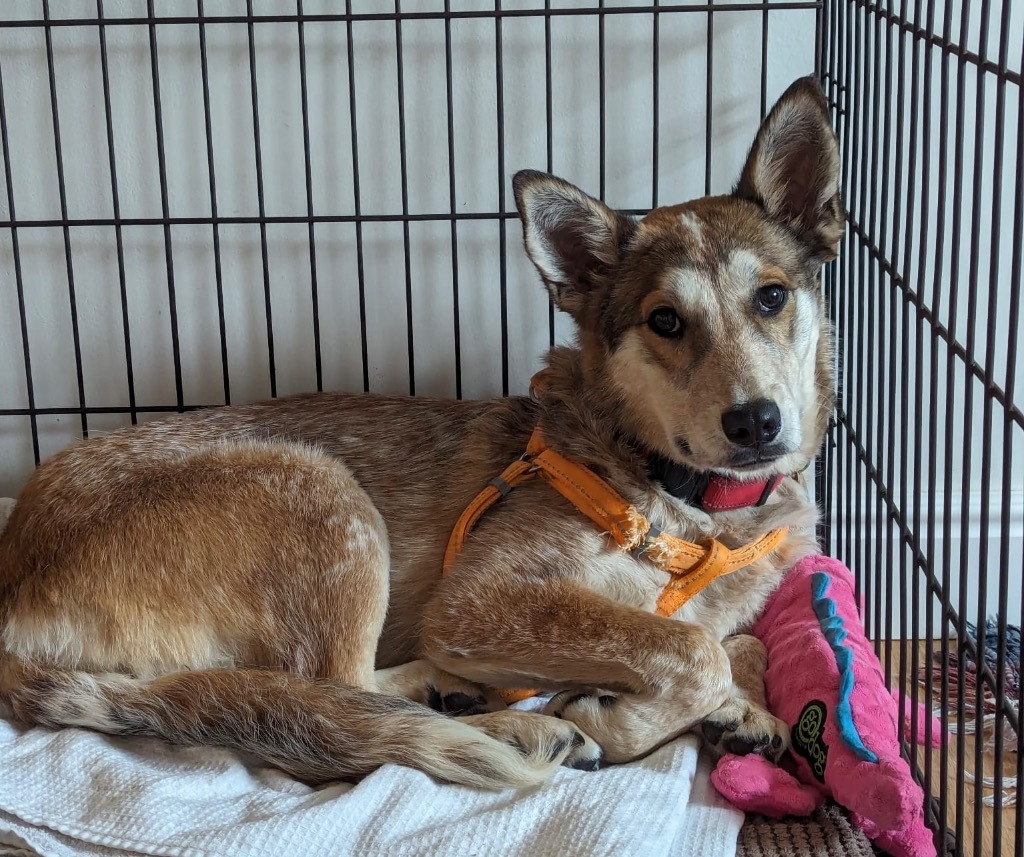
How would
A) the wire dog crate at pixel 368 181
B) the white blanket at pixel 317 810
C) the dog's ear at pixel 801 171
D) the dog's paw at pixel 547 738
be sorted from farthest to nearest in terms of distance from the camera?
1. the wire dog crate at pixel 368 181
2. the dog's ear at pixel 801 171
3. the dog's paw at pixel 547 738
4. the white blanket at pixel 317 810

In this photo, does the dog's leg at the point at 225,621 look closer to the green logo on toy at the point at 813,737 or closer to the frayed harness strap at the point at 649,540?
the frayed harness strap at the point at 649,540

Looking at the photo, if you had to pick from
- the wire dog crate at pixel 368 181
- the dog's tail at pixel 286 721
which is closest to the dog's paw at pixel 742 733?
the dog's tail at pixel 286 721

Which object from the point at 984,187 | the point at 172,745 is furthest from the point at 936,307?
the point at 172,745

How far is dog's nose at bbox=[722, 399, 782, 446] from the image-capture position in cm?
196

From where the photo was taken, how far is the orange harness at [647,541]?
2.25 m

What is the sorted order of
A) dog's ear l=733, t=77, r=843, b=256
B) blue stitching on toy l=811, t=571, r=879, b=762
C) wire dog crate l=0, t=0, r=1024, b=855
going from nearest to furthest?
blue stitching on toy l=811, t=571, r=879, b=762 → dog's ear l=733, t=77, r=843, b=256 → wire dog crate l=0, t=0, r=1024, b=855

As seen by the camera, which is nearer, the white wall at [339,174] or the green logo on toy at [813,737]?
the green logo on toy at [813,737]

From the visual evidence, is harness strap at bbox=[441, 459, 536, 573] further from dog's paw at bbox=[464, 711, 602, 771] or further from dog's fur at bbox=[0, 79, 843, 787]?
dog's paw at bbox=[464, 711, 602, 771]

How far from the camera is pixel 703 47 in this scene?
288 centimetres

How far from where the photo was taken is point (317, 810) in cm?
185

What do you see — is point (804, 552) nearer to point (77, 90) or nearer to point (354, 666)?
point (354, 666)

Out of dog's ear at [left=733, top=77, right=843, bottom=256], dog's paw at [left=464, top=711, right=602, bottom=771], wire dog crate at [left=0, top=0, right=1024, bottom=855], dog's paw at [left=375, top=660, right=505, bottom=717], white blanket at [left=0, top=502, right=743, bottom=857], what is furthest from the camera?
wire dog crate at [left=0, top=0, right=1024, bottom=855]

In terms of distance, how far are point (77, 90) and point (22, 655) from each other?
1.62 metres

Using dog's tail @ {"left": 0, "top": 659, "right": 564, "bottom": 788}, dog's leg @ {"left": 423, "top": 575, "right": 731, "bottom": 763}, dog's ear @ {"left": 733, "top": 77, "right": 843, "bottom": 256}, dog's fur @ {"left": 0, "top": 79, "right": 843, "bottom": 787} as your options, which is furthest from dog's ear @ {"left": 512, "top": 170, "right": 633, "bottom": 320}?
dog's tail @ {"left": 0, "top": 659, "right": 564, "bottom": 788}
